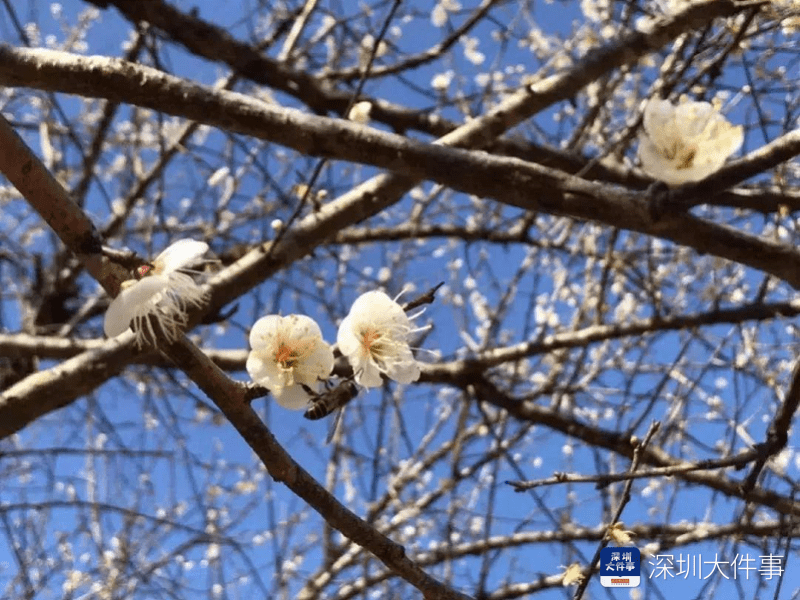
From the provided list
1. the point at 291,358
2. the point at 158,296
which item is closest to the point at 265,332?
the point at 291,358

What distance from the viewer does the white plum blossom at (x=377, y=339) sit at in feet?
2.97

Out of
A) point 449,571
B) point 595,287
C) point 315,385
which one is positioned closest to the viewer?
point 315,385

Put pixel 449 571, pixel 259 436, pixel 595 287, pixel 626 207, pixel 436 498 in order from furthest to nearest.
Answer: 1. pixel 595 287
2. pixel 436 498
3. pixel 449 571
4. pixel 626 207
5. pixel 259 436

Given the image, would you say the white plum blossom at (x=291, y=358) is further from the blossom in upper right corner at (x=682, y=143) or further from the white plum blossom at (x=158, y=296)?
the blossom in upper right corner at (x=682, y=143)

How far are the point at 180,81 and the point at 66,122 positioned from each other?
0.88m

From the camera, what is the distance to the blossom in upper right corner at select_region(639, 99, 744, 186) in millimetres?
1032

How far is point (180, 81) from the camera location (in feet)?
3.50

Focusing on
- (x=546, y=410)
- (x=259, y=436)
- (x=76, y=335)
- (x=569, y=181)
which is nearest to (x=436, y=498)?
(x=546, y=410)

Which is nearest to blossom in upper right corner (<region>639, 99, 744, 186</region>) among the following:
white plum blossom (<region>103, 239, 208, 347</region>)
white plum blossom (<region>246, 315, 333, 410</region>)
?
white plum blossom (<region>246, 315, 333, 410</region>)

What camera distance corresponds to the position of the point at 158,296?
0.74 meters

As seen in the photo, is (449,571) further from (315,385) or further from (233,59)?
(233,59)

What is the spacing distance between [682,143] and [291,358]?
0.59 m

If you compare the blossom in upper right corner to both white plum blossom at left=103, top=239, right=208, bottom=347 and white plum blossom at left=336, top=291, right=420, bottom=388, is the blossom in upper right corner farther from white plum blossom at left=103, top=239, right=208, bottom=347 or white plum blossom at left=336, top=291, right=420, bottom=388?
white plum blossom at left=103, top=239, right=208, bottom=347

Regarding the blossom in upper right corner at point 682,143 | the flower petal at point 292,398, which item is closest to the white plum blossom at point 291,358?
the flower petal at point 292,398
